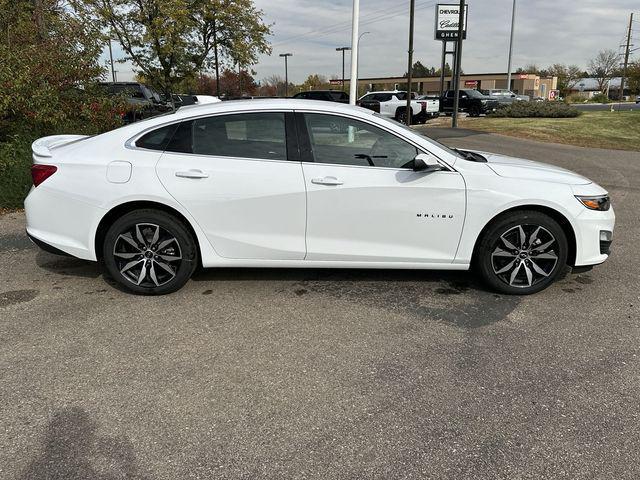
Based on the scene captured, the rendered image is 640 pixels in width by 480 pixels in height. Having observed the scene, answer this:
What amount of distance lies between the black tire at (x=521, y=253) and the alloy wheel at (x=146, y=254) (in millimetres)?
2548

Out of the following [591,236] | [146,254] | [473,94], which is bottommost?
→ [146,254]

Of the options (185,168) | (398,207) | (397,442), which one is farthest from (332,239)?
(397,442)

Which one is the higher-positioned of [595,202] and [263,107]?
[263,107]

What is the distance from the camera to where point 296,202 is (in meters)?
4.08

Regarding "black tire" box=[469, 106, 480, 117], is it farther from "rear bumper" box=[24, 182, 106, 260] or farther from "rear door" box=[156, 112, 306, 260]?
"rear bumper" box=[24, 182, 106, 260]

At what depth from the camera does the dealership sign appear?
27984 millimetres

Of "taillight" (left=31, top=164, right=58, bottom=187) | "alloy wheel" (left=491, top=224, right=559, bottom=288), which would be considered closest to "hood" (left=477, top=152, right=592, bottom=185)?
"alloy wheel" (left=491, top=224, right=559, bottom=288)

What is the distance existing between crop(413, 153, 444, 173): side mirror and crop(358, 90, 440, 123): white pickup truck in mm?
21537

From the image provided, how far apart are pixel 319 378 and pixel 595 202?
110 inches

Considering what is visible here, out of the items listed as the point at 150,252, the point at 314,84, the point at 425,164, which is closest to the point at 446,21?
the point at 425,164

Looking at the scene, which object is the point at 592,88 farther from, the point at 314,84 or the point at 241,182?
the point at 241,182

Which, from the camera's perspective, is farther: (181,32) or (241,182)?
(181,32)

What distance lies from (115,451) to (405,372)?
1685 millimetres

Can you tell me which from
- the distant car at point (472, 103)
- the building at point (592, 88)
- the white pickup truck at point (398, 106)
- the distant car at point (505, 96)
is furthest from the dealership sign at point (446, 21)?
the building at point (592, 88)
